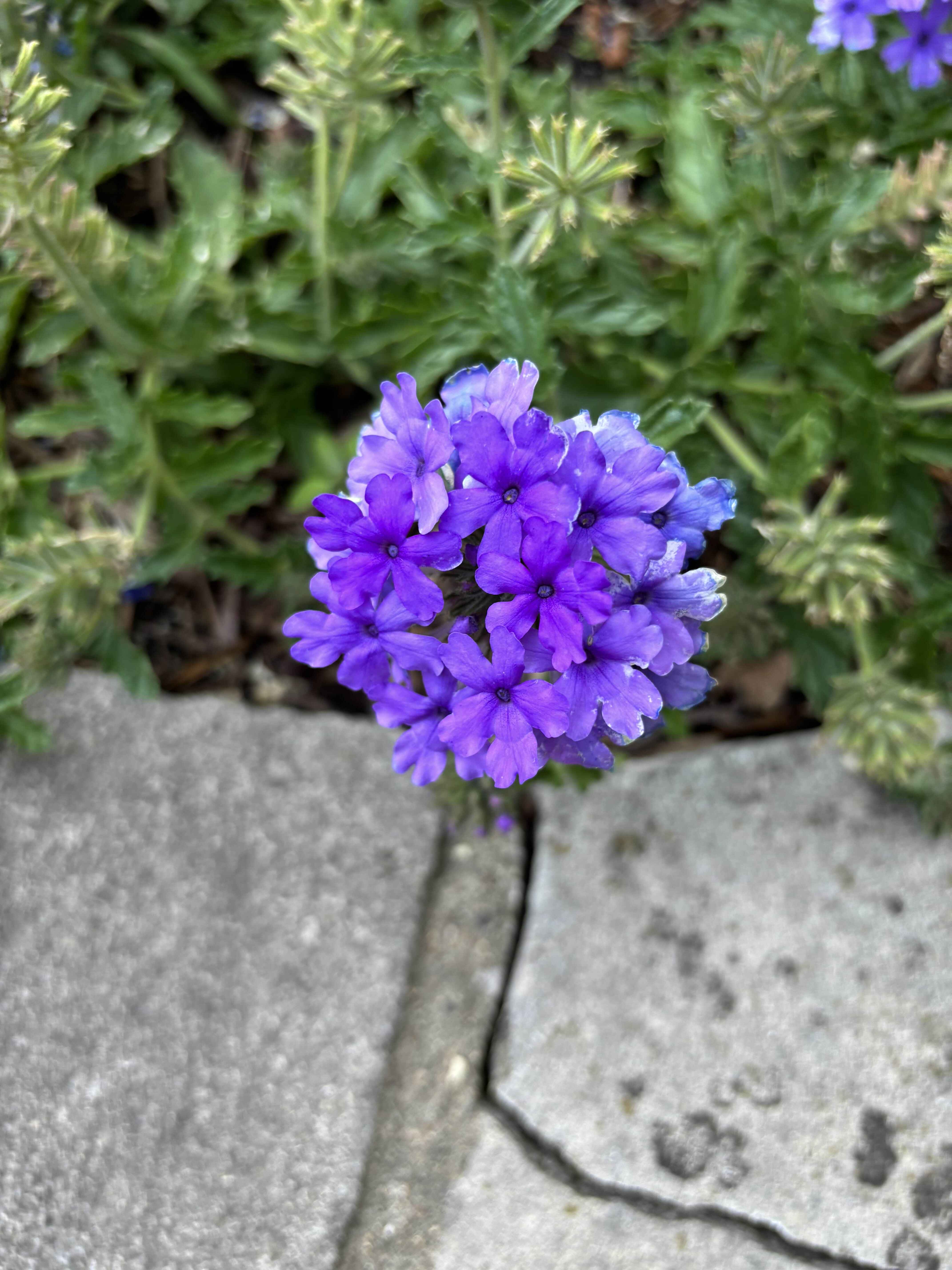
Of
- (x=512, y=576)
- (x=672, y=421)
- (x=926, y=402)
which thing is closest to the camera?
(x=512, y=576)

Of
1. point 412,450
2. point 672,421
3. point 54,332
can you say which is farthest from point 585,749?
point 54,332

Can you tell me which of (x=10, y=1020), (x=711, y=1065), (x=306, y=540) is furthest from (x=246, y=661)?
(x=711, y=1065)

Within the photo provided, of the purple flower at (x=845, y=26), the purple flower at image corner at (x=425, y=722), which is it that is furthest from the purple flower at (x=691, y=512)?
the purple flower at (x=845, y=26)

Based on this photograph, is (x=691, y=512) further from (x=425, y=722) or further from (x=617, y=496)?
(x=425, y=722)

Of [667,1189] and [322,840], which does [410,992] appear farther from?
[667,1189]

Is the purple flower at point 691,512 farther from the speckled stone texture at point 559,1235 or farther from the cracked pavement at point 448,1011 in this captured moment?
the speckled stone texture at point 559,1235

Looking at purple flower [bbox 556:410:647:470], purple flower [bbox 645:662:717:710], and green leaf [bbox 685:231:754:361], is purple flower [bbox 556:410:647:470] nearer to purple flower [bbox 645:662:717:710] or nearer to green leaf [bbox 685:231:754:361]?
purple flower [bbox 645:662:717:710]
